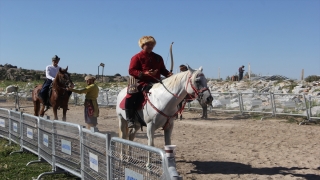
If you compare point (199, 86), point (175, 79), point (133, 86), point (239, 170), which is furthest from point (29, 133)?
point (239, 170)

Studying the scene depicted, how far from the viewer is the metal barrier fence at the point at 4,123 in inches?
422

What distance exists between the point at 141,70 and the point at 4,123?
19.2 ft

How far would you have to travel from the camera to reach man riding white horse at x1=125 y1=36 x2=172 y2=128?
23.2 ft

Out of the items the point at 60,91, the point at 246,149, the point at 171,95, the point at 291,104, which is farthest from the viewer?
the point at 291,104

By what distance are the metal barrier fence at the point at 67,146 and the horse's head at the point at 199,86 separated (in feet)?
6.55

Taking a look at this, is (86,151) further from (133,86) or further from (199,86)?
(199,86)

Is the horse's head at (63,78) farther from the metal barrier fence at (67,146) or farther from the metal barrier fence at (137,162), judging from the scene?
the metal barrier fence at (137,162)

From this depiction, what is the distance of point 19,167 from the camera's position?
26.0 ft

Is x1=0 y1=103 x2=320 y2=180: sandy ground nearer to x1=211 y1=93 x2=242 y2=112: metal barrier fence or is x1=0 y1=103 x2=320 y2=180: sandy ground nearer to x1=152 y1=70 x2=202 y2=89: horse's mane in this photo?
x1=152 y1=70 x2=202 y2=89: horse's mane

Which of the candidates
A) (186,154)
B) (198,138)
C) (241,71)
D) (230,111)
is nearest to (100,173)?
(186,154)

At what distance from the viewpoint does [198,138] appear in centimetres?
1148

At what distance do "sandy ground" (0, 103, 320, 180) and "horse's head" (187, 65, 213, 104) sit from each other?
149 centimetres

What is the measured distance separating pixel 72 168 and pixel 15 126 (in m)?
4.10

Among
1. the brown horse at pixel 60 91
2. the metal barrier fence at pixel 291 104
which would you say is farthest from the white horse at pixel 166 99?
the metal barrier fence at pixel 291 104
